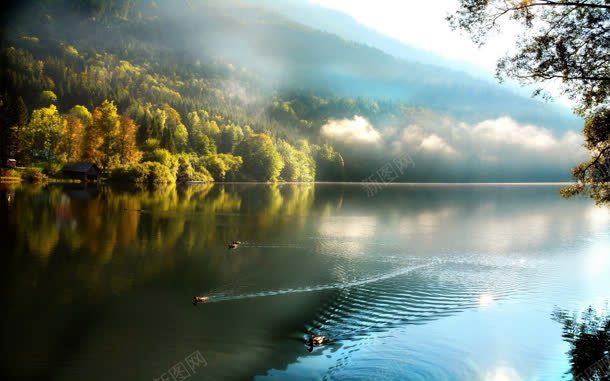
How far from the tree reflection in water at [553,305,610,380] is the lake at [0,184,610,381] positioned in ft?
1.33

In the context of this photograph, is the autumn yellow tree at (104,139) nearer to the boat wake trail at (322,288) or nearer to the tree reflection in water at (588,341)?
the boat wake trail at (322,288)

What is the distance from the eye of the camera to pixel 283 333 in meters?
20.2

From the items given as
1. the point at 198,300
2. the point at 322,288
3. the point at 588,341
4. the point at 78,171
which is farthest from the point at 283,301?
the point at 78,171

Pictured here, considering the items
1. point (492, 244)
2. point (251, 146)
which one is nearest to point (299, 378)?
point (492, 244)

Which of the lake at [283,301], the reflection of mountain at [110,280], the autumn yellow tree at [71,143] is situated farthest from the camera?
the autumn yellow tree at [71,143]

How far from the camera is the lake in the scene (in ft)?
56.0

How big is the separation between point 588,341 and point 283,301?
13001 millimetres

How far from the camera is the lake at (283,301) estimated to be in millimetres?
17078

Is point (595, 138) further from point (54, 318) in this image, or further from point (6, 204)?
point (6, 204)

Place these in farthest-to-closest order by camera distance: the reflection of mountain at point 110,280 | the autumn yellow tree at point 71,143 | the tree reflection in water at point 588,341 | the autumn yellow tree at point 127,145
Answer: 1. the autumn yellow tree at point 127,145
2. the autumn yellow tree at point 71,143
3. the reflection of mountain at point 110,280
4. the tree reflection in water at point 588,341

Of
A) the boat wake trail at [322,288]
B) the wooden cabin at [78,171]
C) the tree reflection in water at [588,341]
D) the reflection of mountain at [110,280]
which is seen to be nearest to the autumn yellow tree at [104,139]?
the wooden cabin at [78,171]

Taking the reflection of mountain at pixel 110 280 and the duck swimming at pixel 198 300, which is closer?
the reflection of mountain at pixel 110 280

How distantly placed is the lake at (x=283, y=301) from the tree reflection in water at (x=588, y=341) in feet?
1.33

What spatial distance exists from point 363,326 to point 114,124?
13551 centimetres
